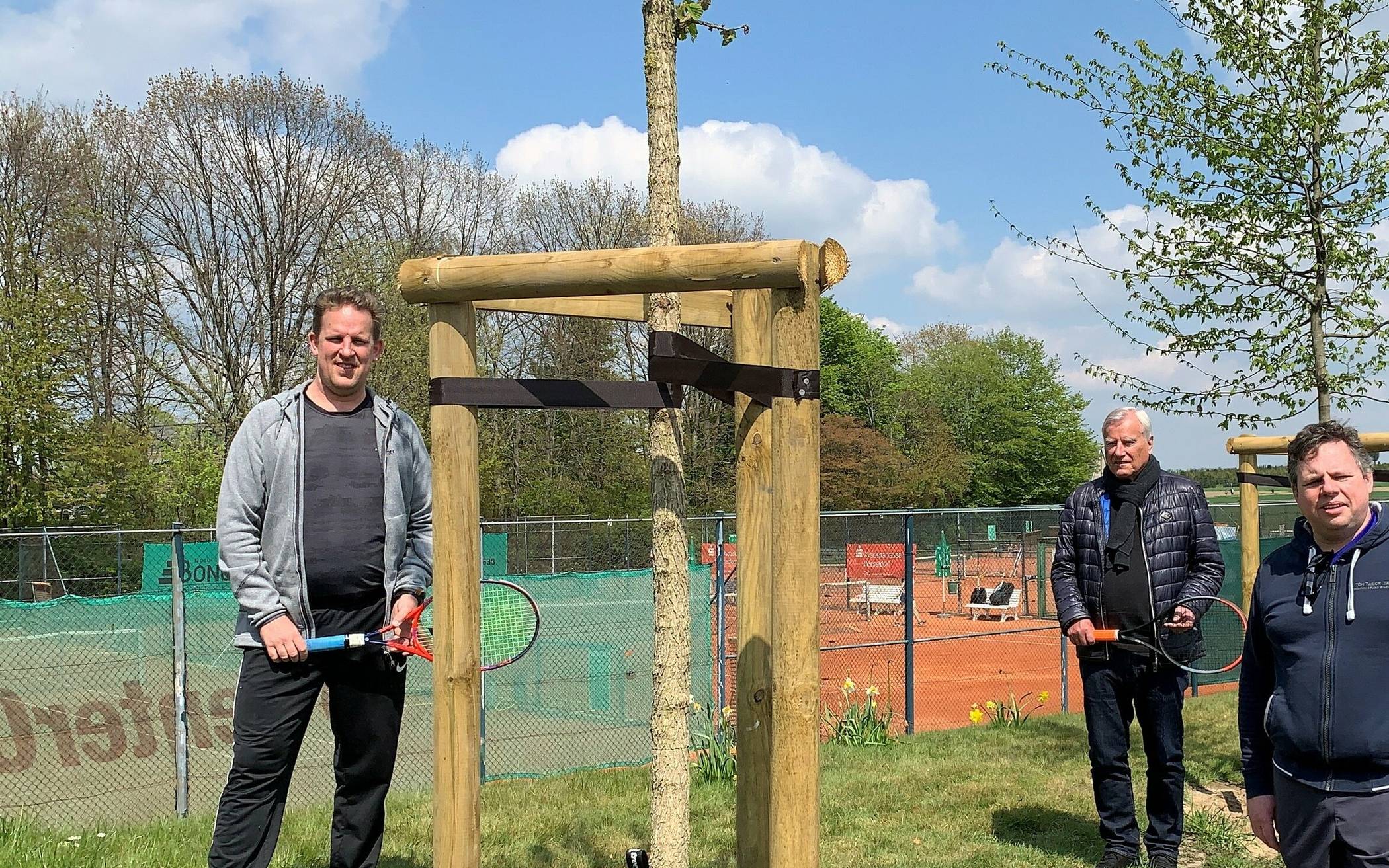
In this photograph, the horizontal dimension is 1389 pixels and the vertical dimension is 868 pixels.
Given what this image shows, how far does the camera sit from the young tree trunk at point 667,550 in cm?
446

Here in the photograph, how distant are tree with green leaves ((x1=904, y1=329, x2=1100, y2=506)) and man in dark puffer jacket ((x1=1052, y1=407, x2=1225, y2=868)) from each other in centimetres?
5875

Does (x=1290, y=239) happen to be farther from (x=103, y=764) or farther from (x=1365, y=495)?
(x=103, y=764)

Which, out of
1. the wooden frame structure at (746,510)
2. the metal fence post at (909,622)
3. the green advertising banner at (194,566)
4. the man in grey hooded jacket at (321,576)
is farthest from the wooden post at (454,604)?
the green advertising banner at (194,566)

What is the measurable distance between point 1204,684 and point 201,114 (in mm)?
29941

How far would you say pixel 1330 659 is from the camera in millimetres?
3404

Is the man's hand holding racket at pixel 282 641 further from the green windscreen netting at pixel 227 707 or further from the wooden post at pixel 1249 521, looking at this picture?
the wooden post at pixel 1249 521

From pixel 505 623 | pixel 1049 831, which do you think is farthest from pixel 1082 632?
pixel 505 623

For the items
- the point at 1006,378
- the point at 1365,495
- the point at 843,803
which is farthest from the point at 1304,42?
the point at 1006,378

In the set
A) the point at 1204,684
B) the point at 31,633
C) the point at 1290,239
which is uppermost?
the point at 1290,239

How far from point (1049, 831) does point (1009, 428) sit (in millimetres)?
61066

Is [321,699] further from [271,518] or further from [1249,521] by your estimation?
[271,518]

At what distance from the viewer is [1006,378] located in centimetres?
6688

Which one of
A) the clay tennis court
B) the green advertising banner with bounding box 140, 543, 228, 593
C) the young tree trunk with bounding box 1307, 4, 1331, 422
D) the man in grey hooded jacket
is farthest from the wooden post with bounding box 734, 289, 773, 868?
the green advertising banner with bounding box 140, 543, 228, 593

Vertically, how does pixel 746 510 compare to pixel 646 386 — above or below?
below
